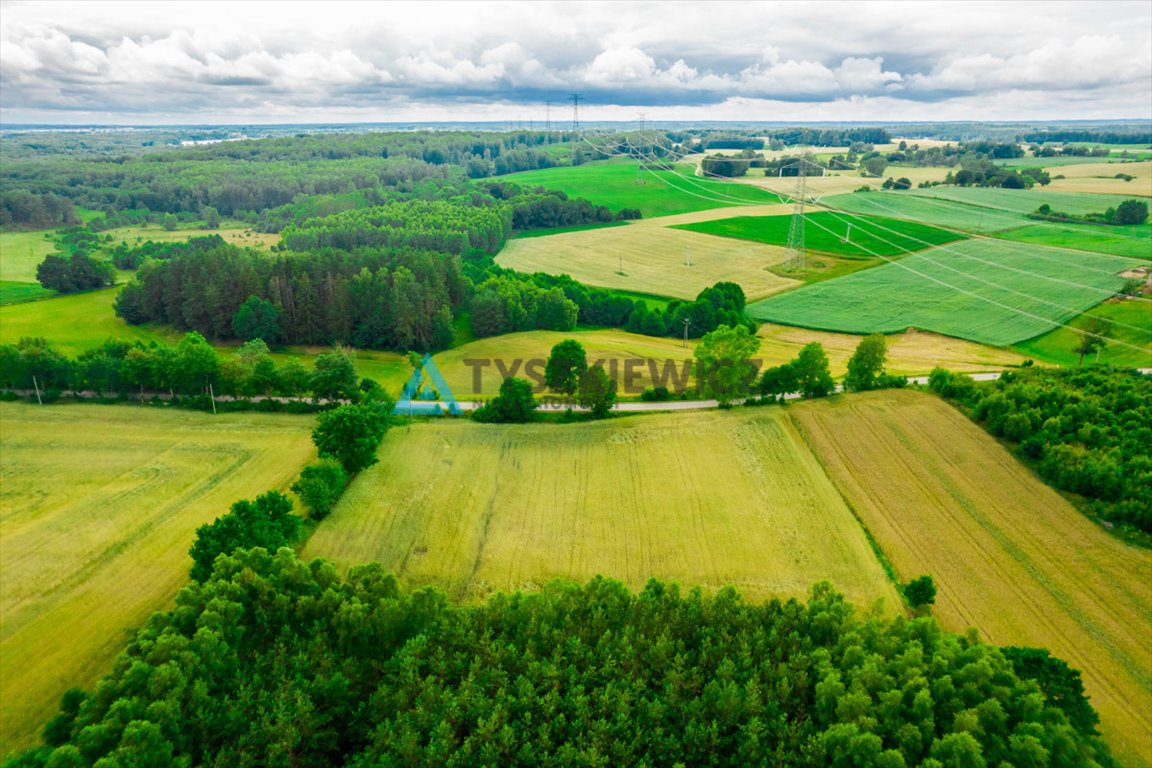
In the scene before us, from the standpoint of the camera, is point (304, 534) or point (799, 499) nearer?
point (304, 534)

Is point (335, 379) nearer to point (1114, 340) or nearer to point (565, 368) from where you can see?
point (565, 368)

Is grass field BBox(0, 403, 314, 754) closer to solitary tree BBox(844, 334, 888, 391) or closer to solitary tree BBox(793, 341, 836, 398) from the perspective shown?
solitary tree BBox(793, 341, 836, 398)

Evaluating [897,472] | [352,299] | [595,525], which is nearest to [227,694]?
[595,525]

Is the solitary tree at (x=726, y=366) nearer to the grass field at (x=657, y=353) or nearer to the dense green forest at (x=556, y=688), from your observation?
the grass field at (x=657, y=353)

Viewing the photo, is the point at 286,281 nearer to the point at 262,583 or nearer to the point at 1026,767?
the point at 262,583

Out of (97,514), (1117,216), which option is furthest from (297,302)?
(1117,216)

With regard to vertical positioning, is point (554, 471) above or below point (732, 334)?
below
